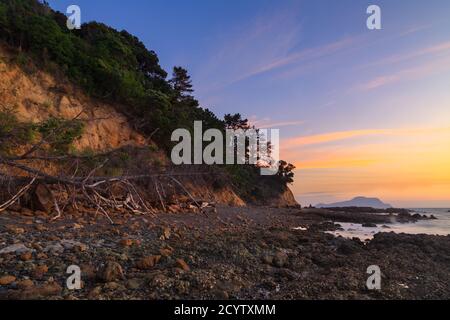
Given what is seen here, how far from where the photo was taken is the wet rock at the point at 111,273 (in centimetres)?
454

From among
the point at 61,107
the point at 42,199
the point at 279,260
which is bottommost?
the point at 279,260

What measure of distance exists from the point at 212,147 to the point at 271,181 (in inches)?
831

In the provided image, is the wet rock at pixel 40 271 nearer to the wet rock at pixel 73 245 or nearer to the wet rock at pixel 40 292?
the wet rock at pixel 40 292

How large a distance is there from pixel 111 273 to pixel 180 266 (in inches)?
43.1

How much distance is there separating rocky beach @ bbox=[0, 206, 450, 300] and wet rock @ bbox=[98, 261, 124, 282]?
13mm

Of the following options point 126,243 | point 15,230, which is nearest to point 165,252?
point 126,243

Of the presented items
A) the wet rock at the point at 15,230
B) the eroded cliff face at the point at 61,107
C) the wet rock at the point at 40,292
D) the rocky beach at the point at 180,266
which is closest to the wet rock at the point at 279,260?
the rocky beach at the point at 180,266

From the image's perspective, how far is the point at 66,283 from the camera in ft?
14.4

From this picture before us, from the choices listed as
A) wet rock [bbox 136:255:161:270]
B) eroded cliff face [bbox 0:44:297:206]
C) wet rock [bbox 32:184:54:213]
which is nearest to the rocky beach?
wet rock [bbox 136:255:161:270]

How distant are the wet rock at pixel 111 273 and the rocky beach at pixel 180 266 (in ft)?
0.04

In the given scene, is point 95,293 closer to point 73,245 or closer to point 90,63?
point 73,245

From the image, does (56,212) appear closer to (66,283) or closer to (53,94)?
(66,283)

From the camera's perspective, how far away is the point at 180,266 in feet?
17.4

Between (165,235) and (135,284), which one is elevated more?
(165,235)
